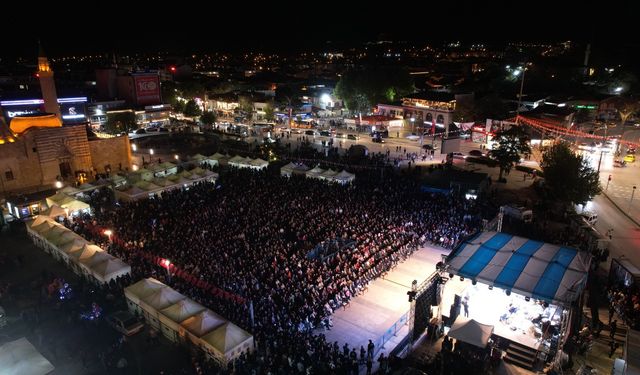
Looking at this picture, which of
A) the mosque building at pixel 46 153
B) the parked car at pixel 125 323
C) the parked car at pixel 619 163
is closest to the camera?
the parked car at pixel 125 323

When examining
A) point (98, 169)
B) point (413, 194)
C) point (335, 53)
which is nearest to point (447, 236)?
point (413, 194)

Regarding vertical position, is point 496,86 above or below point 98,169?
above

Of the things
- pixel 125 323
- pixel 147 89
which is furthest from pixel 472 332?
pixel 147 89

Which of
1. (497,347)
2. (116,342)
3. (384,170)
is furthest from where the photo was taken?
(384,170)

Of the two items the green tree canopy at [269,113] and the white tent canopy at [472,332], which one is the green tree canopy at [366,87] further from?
the white tent canopy at [472,332]

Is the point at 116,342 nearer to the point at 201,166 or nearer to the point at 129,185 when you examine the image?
the point at 129,185

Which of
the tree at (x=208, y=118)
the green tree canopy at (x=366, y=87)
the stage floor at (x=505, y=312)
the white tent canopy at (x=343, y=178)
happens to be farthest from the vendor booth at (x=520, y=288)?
the tree at (x=208, y=118)

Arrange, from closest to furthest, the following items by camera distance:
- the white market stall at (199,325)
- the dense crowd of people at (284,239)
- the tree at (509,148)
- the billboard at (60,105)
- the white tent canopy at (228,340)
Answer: the white tent canopy at (228,340), the white market stall at (199,325), the dense crowd of people at (284,239), the tree at (509,148), the billboard at (60,105)

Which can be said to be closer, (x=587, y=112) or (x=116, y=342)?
(x=116, y=342)
